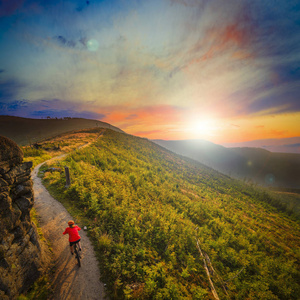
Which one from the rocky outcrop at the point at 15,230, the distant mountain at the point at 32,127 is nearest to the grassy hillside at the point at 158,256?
the rocky outcrop at the point at 15,230

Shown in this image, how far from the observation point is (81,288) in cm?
499

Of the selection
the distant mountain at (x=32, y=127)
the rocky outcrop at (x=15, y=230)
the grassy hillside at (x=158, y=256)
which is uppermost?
A: the distant mountain at (x=32, y=127)

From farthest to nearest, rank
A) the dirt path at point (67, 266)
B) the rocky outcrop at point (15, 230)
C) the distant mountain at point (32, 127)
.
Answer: the distant mountain at point (32, 127)
the dirt path at point (67, 266)
the rocky outcrop at point (15, 230)

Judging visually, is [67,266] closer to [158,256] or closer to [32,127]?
[158,256]

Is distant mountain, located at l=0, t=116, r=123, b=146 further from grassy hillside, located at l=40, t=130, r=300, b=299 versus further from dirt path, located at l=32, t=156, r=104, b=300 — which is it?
dirt path, located at l=32, t=156, r=104, b=300

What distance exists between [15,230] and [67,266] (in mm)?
2827

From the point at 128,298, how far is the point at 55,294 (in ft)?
8.81

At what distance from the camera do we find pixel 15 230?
455cm

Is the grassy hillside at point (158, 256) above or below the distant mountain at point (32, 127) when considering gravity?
below

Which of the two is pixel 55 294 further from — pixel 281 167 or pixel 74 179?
pixel 281 167

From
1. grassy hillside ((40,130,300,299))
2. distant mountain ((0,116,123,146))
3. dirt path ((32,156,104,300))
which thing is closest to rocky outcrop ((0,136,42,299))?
dirt path ((32,156,104,300))

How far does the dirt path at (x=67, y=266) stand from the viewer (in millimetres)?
4883

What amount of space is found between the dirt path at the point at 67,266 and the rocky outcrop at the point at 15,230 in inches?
37.8

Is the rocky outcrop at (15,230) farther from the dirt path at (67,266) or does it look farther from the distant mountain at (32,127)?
the distant mountain at (32,127)
